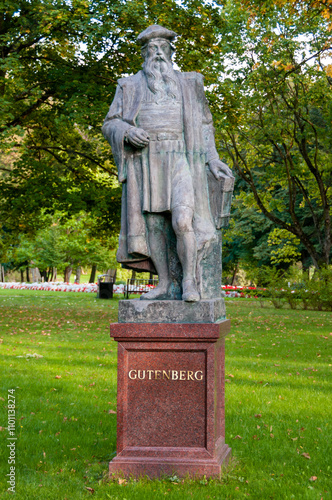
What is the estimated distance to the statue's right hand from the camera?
5329 mm

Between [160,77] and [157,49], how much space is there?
270 mm

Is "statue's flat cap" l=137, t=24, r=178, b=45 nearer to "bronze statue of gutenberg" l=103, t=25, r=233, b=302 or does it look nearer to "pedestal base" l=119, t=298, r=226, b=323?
"bronze statue of gutenberg" l=103, t=25, r=233, b=302

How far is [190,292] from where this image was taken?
511 centimetres

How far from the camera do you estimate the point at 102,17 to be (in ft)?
53.4

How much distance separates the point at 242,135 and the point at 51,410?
1888 centimetres

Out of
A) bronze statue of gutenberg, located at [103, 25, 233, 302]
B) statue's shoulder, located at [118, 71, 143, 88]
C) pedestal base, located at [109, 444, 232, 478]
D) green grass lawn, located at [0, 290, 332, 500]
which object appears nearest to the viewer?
green grass lawn, located at [0, 290, 332, 500]

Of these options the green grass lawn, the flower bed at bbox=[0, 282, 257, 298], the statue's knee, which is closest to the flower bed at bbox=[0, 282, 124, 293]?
the flower bed at bbox=[0, 282, 257, 298]

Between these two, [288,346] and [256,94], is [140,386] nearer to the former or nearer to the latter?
[288,346]

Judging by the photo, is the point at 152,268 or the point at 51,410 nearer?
the point at 152,268

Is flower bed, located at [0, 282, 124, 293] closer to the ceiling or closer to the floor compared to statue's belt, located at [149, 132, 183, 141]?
closer to the floor

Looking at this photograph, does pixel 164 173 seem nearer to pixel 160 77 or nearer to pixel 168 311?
pixel 160 77

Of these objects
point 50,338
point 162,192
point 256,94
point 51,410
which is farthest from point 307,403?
point 256,94

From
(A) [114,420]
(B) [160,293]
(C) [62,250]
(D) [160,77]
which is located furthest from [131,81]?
(C) [62,250]

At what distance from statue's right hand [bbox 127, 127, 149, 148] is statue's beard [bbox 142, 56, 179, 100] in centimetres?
42
